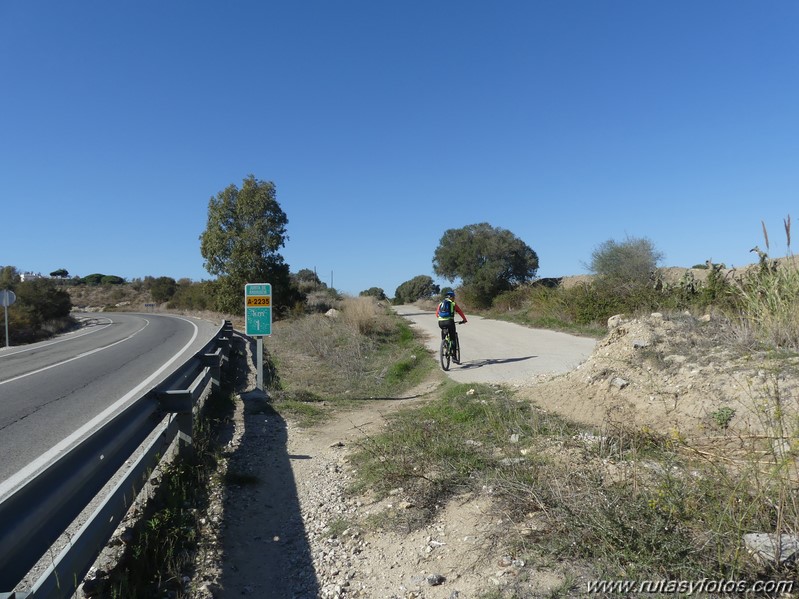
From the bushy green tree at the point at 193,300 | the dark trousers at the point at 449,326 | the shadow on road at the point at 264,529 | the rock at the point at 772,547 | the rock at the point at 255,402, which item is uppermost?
the bushy green tree at the point at 193,300

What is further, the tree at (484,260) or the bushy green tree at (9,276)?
the bushy green tree at (9,276)

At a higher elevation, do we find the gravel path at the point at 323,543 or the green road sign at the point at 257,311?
the green road sign at the point at 257,311

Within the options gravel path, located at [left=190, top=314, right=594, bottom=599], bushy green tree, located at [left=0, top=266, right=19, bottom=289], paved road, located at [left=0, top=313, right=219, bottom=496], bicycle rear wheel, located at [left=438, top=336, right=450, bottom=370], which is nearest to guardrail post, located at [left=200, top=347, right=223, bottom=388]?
paved road, located at [left=0, top=313, right=219, bottom=496]

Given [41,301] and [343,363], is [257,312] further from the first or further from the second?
[41,301]

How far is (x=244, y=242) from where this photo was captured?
3575 cm

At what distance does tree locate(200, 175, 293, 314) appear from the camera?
118ft

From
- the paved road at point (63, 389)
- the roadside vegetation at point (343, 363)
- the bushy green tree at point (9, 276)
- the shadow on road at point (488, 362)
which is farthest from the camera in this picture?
the bushy green tree at point (9, 276)

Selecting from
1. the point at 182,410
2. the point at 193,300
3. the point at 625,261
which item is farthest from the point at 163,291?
the point at 182,410

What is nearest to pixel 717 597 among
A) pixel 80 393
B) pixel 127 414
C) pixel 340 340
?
pixel 127 414

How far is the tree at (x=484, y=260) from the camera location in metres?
36.3

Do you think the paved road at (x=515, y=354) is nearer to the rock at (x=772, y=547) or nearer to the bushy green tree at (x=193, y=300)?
the rock at (x=772, y=547)

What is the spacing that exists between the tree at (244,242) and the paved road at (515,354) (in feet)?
63.6

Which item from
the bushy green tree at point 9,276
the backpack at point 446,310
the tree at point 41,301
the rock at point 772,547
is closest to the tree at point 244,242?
the tree at point 41,301

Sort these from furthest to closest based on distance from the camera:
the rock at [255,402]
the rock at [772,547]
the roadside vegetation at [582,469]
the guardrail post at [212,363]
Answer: the guardrail post at [212,363], the rock at [255,402], the roadside vegetation at [582,469], the rock at [772,547]
